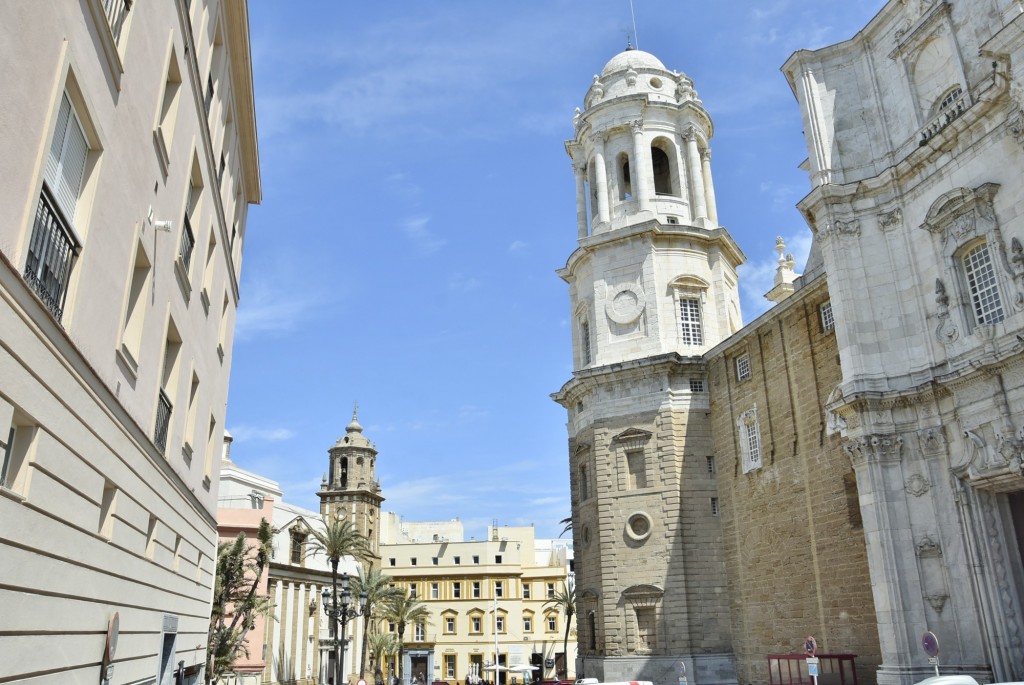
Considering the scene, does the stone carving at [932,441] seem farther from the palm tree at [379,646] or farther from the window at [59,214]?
the palm tree at [379,646]

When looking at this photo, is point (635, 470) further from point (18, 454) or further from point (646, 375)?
point (18, 454)

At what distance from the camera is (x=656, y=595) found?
98.6ft

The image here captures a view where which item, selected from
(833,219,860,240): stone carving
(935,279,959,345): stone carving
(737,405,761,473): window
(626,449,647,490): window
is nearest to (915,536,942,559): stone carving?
(935,279,959,345): stone carving

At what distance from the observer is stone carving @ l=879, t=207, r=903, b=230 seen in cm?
2206

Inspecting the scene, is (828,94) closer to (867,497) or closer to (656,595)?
(867,497)

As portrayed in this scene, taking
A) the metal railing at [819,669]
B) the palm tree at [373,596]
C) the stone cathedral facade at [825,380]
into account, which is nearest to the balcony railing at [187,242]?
the stone cathedral facade at [825,380]

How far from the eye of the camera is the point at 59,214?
21.6 ft

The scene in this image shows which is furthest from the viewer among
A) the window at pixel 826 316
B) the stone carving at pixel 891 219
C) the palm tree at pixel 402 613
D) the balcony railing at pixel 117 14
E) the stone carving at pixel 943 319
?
the palm tree at pixel 402 613

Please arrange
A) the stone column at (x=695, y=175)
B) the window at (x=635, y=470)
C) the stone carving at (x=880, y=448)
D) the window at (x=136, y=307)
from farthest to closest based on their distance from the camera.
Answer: the stone column at (x=695, y=175) < the window at (x=635, y=470) < the stone carving at (x=880, y=448) < the window at (x=136, y=307)

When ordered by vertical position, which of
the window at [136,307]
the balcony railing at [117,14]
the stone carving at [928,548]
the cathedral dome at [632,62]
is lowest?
the stone carving at [928,548]

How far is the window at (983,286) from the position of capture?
62.7ft

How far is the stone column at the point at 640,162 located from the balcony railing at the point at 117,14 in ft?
97.0

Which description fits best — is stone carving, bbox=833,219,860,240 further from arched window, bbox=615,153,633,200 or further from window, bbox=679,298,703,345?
arched window, bbox=615,153,633,200

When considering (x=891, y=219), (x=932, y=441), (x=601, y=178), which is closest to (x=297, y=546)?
(x=601, y=178)
